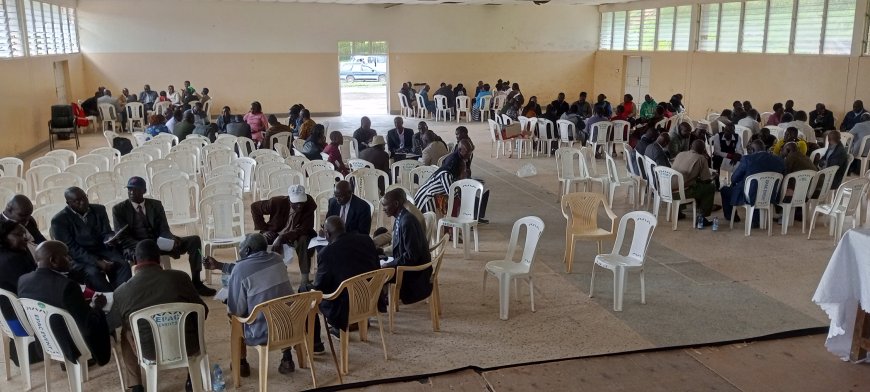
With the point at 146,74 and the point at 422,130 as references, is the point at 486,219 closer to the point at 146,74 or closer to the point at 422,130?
the point at 422,130

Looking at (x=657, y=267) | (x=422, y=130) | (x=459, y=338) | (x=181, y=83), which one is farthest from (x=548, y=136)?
(x=181, y=83)

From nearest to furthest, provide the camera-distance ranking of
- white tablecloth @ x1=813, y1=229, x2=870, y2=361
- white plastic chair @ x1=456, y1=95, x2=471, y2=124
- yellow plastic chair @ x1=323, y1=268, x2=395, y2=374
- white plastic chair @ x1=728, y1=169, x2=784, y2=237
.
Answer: white tablecloth @ x1=813, y1=229, x2=870, y2=361, yellow plastic chair @ x1=323, y1=268, x2=395, y2=374, white plastic chair @ x1=728, y1=169, x2=784, y2=237, white plastic chair @ x1=456, y1=95, x2=471, y2=124

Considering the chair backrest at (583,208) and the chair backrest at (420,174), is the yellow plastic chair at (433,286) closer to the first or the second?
the chair backrest at (583,208)

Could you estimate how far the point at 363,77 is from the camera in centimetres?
3288

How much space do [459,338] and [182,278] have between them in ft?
7.14

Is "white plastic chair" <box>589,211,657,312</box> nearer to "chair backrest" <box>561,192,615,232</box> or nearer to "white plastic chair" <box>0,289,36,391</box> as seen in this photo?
"chair backrest" <box>561,192,615,232</box>

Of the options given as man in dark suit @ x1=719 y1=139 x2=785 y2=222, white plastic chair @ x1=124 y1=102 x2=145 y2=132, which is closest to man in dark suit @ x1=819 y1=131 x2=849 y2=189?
man in dark suit @ x1=719 y1=139 x2=785 y2=222

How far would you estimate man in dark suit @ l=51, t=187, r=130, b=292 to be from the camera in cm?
587

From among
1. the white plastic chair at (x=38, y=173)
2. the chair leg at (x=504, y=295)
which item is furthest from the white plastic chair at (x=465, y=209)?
the white plastic chair at (x=38, y=173)

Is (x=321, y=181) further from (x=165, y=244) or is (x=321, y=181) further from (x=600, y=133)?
(x=600, y=133)

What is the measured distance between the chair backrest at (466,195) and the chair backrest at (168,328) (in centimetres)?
403

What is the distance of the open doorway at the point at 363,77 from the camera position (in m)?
23.3

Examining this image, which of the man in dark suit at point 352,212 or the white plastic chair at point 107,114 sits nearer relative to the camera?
the man in dark suit at point 352,212

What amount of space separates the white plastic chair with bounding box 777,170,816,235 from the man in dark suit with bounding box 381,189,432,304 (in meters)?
5.19
